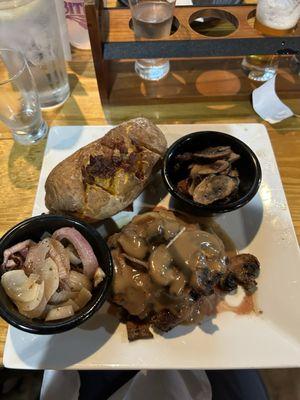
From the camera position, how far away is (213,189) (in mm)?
1014

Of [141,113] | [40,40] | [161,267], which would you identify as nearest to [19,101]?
[40,40]

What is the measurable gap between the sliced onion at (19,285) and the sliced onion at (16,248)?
0.18 feet

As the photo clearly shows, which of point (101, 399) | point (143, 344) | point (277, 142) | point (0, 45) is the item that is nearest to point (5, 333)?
point (143, 344)

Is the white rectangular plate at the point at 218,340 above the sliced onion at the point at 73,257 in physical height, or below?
below

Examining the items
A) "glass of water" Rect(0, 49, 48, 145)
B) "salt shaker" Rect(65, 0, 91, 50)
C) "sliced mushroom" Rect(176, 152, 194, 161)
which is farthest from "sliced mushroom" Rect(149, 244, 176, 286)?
"salt shaker" Rect(65, 0, 91, 50)

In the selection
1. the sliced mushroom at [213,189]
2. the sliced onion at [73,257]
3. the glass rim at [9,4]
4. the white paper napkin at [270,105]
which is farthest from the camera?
the white paper napkin at [270,105]

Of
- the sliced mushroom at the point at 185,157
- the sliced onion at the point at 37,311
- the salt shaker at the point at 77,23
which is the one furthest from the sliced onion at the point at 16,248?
the salt shaker at the point at 77,23

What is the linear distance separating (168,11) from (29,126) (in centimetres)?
60

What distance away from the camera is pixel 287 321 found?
947 mm

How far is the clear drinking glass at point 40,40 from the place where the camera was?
1.19 metres

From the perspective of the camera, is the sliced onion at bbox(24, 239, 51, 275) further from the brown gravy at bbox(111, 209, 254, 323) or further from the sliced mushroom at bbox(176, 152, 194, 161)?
the sliced mushroom at bbox(176, 152, 194, 161)

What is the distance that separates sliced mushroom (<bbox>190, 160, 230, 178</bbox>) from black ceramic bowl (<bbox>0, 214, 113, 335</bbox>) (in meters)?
0.33

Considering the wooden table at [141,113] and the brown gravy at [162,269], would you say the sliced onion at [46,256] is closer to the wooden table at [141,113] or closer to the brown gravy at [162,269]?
the brown gravy at [162,269]

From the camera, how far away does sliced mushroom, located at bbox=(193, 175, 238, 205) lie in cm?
100
